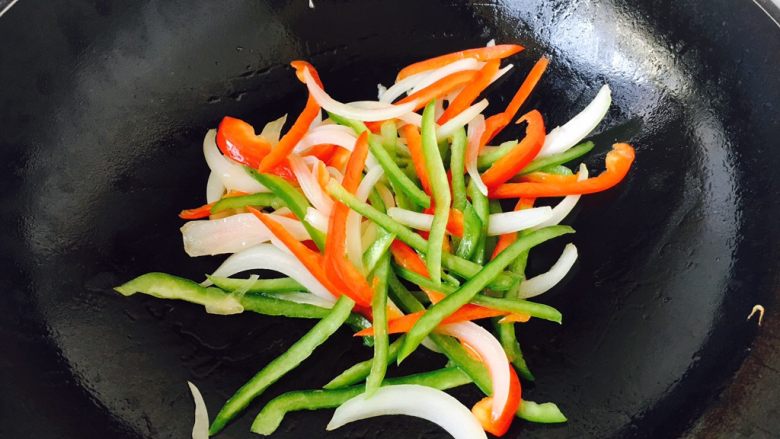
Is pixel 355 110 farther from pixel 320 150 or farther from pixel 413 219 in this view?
pixel 413 219

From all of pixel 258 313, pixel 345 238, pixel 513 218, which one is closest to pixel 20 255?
pixel 258 313

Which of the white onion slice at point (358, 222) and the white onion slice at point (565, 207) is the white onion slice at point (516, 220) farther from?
the white onion slice at point (358, 222)

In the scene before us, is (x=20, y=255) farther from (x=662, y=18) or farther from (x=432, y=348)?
(x=662, y=18)

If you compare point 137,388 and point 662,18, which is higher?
point 662,18

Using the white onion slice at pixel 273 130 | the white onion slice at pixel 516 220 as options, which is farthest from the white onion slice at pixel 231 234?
the white onion slice at pixel 516 220

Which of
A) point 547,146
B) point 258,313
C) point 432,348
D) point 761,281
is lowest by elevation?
point 258,313

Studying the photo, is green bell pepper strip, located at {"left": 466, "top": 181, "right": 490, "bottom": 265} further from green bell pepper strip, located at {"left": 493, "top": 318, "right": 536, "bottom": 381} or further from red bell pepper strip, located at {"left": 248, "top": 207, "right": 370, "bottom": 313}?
red bell pepper strip, located at {"left": 248, "top": 207, "right": 370, "bottom": 313}

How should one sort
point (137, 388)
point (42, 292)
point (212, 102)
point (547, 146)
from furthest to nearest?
point (212, 102) → point (547, 146) → point (42, 292) → point (137, 388)

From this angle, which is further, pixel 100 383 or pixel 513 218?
pixel 513 218
